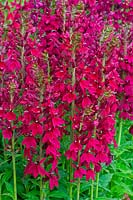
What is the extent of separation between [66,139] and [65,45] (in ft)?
2.66

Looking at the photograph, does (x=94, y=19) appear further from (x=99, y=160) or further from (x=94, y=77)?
(x=99, y=160)

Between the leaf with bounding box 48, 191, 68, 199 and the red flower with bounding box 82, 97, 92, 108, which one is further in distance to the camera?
the leaf with bounding box 48, 191, 68, 199

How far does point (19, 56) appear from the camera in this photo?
411 centimetres

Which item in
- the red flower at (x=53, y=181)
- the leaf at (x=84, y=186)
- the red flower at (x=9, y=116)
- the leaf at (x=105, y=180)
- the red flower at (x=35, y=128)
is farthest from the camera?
the leaf at (x=105, y=180)

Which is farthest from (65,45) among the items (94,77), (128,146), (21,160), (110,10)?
(110,10)

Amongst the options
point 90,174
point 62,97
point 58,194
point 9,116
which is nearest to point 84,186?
point 58,194

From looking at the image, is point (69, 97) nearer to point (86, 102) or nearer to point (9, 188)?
point (86, 102)

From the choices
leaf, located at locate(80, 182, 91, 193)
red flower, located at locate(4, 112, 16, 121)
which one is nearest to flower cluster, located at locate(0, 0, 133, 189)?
red flower, located at locate(4, 112, 16, 121)

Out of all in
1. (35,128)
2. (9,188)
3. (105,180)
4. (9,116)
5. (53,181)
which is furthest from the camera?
(105,180)

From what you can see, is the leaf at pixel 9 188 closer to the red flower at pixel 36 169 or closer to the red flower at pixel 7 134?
the red flower at pixel 36 169

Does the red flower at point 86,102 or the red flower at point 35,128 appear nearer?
the red flower at point 35,128

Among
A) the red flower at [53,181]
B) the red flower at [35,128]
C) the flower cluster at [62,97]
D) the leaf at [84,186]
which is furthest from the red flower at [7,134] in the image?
the leaf at [84,186]

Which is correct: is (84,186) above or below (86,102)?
below

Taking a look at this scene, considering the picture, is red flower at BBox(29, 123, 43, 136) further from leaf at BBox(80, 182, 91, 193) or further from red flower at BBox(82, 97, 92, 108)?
leaf at BBox(80, 182, 91, 193)
